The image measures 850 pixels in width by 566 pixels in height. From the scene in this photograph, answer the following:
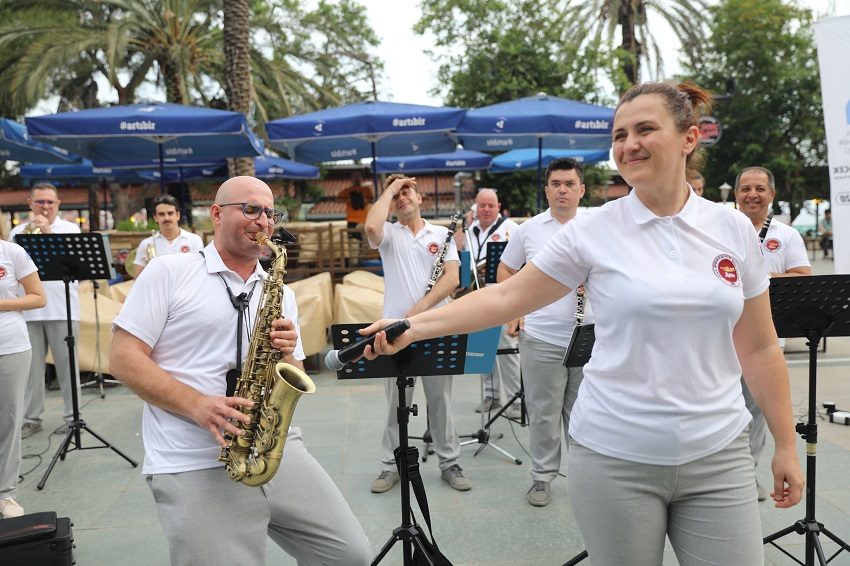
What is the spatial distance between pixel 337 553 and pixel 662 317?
5.51ft

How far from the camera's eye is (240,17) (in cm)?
1140

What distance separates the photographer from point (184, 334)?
264 cm

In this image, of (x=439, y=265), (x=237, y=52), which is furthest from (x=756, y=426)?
(x=237, y=52)

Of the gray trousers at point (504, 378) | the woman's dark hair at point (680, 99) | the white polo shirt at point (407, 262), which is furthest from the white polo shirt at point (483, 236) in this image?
the woman's dark hair at point (680, 99)

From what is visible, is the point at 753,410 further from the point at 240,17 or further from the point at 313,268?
the point at 240,17

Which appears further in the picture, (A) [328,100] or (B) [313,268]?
(A) [328,100]

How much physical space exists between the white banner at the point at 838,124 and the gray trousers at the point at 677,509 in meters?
5.42

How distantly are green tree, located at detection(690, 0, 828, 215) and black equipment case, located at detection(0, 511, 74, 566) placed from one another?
29.2 m

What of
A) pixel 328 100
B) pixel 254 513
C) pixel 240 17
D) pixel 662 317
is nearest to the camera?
pixel 662 317

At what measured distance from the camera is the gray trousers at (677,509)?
6.23 feet

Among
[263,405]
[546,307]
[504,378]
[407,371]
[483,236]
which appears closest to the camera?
[263,405]

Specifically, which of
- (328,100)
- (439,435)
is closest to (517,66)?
(328,100)

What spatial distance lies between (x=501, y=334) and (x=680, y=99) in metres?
5.13

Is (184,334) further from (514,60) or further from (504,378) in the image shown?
(514,60)
